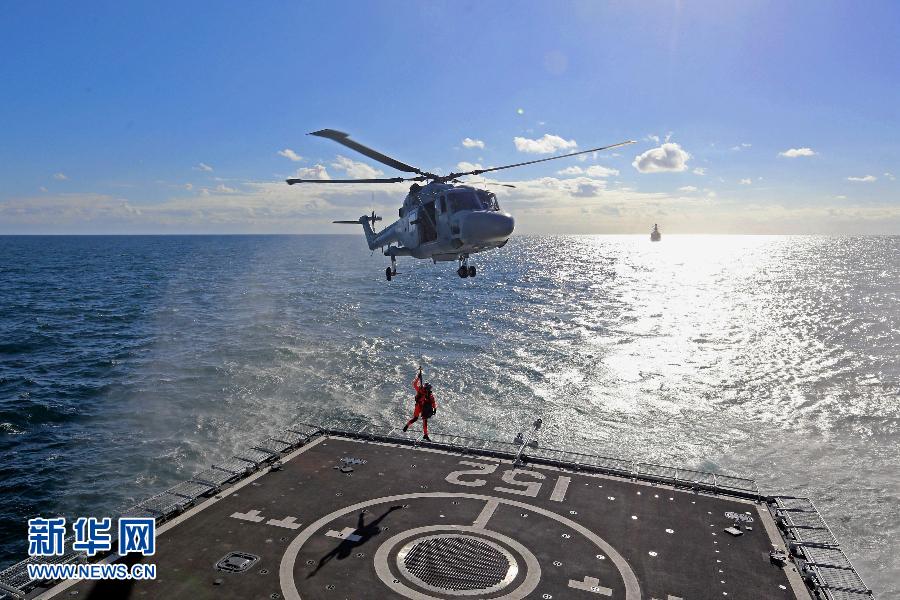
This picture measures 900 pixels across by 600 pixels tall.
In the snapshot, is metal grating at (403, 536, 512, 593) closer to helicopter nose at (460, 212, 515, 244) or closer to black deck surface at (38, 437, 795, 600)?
black deck surface at (38, 437, 795, 600)

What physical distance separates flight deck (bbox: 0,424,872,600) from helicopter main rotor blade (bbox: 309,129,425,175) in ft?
53.9

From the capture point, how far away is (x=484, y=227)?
87.2ft

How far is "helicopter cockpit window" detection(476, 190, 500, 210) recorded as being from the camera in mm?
28219

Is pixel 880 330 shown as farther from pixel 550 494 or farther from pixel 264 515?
pixel 264 515

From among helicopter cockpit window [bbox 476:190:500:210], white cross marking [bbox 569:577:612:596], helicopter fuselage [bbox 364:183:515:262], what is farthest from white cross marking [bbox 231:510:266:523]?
helicopter cockpit window [bbox 476:190:500:210]

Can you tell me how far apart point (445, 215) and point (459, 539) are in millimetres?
15775

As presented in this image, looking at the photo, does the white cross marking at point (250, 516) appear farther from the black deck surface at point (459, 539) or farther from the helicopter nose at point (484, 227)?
the helicopter nose at point (484, 227)

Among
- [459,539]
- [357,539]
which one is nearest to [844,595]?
[459,539]

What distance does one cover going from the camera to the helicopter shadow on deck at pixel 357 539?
20562 millimetres

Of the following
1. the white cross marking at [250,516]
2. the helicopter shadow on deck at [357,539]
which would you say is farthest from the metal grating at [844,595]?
the white cross marking at [250,516]

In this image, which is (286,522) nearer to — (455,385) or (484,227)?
(484,227)

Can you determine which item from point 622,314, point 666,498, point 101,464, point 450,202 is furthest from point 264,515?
point 622,314

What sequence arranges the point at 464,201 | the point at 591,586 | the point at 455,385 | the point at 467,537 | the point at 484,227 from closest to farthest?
the point at 591,586 → the point at 467,537 → the point at 484,227 → the point at 464,201 → the point at 455,385

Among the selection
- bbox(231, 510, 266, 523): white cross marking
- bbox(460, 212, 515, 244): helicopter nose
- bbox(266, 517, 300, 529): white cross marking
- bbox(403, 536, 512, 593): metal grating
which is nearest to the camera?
bbox(403, 536, 512, 593): metal grating
